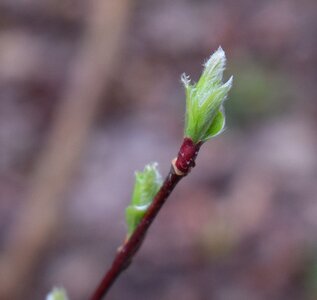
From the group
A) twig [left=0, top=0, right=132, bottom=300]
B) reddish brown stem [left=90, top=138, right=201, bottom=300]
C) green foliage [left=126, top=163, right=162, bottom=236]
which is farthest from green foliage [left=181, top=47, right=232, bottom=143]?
twig [left=0, top=0, right=132, bottom=300]

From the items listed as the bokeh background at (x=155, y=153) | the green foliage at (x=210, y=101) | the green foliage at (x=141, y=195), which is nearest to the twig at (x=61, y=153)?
the bokeh background at (x=155, y=153)

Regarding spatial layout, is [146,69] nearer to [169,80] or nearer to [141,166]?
[169,80]

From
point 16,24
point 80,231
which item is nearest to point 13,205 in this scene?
point 80,231

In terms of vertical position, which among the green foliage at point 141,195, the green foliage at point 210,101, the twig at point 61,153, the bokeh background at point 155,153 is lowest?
the bokeh background at point 155,153

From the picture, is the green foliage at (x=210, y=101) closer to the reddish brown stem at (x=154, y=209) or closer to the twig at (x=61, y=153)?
the reddish brown stem at (x=154, y=209)

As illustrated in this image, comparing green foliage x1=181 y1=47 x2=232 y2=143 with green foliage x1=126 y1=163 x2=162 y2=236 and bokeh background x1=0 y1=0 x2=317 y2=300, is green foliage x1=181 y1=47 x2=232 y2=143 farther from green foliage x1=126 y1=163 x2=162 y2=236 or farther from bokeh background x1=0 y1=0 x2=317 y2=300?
bokeh background x1=0 y1=0 x2=317 y2=300

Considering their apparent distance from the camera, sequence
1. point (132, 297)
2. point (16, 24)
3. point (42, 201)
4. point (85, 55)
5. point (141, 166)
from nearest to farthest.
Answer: point (42, 201) < point (85, 55) < point (132, 297) < point (141, 166) < point (16, 24)

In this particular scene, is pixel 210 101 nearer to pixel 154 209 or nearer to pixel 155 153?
pixel 154 209
